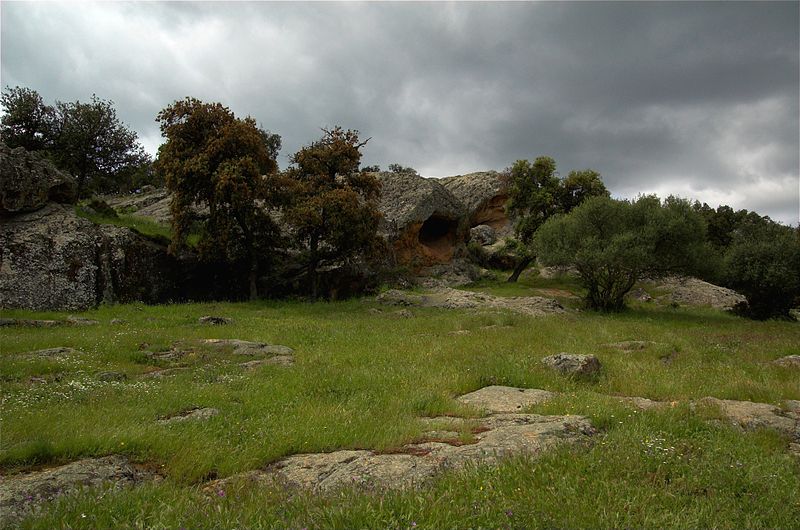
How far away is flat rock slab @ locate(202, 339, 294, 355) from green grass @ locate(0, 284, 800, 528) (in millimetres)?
976

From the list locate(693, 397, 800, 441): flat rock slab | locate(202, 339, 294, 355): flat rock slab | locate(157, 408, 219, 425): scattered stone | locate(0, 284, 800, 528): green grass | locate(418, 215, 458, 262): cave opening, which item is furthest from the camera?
locate(418, 215, 458, 262): cave opening

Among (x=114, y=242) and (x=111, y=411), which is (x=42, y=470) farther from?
(x=114, y=242)

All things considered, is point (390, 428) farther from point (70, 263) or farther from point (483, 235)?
point (483, 235)

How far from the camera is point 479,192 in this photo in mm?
58750

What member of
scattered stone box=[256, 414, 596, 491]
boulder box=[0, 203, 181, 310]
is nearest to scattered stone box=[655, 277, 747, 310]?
boulder box=[0, 203, 181, 310]

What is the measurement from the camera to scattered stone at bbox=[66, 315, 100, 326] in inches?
793

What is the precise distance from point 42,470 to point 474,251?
49.3 m

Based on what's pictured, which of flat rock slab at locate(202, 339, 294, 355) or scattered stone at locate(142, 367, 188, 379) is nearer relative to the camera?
scattered stone at locate(142, 367, 188, 379)

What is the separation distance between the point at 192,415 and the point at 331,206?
24330 millimetres

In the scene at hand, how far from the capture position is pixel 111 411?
8.31 metres

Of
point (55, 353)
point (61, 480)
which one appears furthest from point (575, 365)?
point (55, 353)

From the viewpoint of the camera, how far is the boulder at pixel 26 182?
26031mm

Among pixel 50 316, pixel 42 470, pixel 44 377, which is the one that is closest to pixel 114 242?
pixel 50 316

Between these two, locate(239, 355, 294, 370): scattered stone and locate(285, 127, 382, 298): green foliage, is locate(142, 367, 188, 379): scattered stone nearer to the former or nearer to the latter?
locate(239, 355, 294, 370): scattered stone
